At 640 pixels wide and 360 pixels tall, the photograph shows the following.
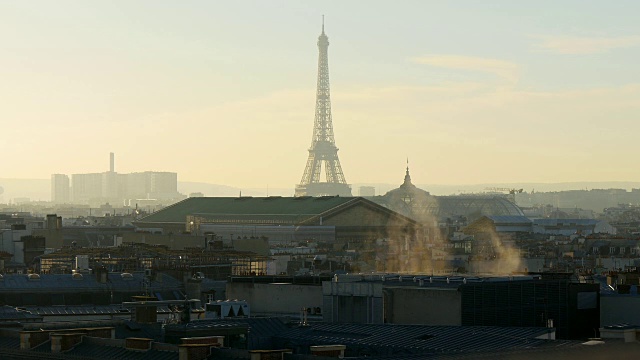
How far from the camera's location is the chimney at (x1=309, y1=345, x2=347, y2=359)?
32.9m

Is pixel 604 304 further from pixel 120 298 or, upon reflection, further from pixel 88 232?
pixel 88 232

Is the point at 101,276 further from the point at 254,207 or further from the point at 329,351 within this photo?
the point at 254,207

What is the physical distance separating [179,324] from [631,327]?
9138mm

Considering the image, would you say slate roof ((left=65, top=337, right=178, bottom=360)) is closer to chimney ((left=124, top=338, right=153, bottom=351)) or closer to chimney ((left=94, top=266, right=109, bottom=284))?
chimney ((left=124, top=338, right=153, bottom=351))

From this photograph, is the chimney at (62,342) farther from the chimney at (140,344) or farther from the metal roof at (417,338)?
the metal roof at (417,338)

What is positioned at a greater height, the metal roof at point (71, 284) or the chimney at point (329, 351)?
the metal roof at point (71, 284)

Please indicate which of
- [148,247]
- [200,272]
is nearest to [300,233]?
[148,247]

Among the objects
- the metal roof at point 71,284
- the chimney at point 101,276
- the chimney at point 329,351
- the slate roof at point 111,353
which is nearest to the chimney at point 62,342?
the slate roof at point 111,353

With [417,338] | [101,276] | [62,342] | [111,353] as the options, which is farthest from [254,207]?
[111,353]

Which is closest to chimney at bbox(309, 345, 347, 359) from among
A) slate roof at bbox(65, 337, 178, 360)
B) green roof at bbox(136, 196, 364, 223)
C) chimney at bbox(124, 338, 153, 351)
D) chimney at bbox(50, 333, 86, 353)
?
slate roof at bbox(65, 337, 178, 360)

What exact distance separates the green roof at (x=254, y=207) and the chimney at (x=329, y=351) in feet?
439

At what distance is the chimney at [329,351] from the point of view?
32.9 metres

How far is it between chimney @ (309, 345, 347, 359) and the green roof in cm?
13371

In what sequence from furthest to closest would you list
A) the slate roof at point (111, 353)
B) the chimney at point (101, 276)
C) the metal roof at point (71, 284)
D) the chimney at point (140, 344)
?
the chimney at point (101, 276) < the metal roof at point (71, 284) < the chimney at point (140, 344) < the slate roof at point (111, 353)
